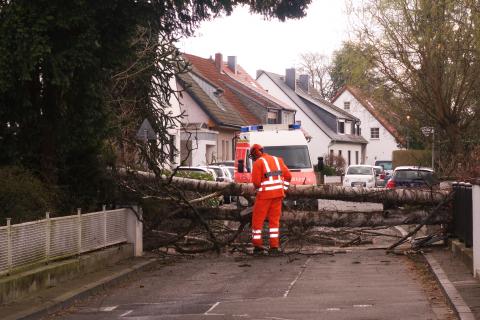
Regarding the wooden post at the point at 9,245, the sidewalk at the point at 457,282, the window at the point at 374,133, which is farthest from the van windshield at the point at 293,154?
the window at the point at 374,133

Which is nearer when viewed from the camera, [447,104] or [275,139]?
[275,139]

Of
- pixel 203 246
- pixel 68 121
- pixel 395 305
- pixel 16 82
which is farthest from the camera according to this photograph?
pixel 203 246

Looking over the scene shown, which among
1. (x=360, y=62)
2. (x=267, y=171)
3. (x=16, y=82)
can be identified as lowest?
(x=267, y=171)

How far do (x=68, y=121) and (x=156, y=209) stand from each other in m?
2.89

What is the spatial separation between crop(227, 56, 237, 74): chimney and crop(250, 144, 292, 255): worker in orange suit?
2352 inches

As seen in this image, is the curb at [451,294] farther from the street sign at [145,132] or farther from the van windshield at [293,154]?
the van windshield at [293,154]

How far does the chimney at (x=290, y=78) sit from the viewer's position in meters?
81.9

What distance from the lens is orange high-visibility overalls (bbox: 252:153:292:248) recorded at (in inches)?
639

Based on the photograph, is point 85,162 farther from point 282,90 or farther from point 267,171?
point 282,90

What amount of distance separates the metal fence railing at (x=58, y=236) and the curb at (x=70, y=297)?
69cm

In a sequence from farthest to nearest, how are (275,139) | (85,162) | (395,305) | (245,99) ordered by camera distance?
(245,99) < (275,139) < (85,162) < (395,305)

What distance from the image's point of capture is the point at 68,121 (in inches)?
564

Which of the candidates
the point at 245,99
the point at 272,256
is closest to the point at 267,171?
the point at 272,256

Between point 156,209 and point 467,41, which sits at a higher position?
point 467,41
